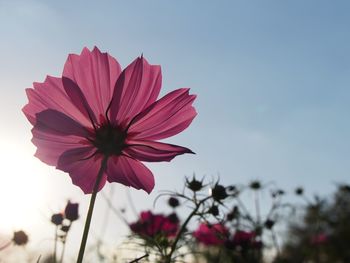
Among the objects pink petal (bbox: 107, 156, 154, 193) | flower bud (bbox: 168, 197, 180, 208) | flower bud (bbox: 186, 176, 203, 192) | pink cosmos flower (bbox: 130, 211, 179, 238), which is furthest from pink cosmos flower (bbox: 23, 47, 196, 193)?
flower bud (bbox: 168, 197, 180, 208)

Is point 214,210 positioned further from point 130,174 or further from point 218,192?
point 130,174

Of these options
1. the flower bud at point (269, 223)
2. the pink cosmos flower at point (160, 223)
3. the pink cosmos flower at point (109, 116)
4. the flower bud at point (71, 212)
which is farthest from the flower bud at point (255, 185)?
the pink cosmos flower at point (109, 116)

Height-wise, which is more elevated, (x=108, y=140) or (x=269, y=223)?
(x=269, y=223)

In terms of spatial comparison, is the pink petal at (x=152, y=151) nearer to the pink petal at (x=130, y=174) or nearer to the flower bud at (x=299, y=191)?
the pink petal at (x=130, y=174)

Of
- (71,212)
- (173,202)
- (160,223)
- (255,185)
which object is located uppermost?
(255,185)

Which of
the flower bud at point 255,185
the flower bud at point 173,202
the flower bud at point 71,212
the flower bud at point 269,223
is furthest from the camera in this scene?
the flower bud at point 255,185

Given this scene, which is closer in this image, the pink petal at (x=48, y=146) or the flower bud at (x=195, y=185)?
the pink petal at (x=48, y=146)

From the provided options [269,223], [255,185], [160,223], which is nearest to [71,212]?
[160,223]

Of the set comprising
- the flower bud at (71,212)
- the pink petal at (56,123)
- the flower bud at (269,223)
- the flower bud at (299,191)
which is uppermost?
the flower bud at (299,191)

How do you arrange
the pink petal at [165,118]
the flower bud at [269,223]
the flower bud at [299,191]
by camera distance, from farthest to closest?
the flower bud at [299,191], the flower bud at [269,223], the pink petal at [165,118]
